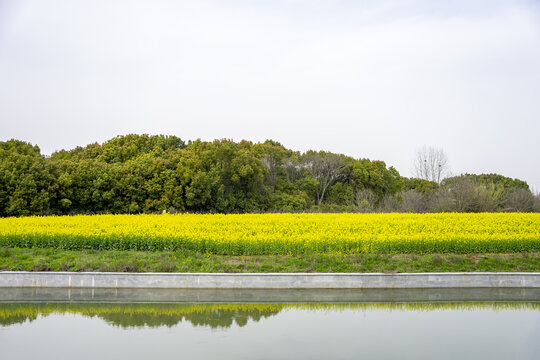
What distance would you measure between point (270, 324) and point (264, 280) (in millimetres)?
3378

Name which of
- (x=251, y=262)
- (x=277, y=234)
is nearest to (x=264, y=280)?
(x=251, y=262)

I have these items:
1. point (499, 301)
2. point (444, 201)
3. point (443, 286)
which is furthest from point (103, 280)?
point (444, 201)

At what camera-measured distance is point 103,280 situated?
44.6ft

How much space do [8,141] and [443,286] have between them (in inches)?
1543

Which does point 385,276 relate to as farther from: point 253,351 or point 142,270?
point 142,270

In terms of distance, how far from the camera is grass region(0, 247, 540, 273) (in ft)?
49.0

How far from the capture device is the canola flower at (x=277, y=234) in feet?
54.3

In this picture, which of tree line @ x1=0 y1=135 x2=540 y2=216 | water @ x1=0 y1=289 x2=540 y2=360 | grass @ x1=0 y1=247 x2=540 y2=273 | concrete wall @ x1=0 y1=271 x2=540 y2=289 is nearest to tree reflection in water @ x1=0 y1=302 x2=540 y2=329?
water @ x1=0 y1=289 x2=540 y2=360

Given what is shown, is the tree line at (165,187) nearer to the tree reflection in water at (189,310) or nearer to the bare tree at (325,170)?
the bare tree at (325,170)

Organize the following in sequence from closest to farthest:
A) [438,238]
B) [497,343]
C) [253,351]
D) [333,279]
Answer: [253,351]
[497,343]
[333,279]
[438,238]

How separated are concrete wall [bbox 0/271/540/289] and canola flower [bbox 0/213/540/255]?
283 cm

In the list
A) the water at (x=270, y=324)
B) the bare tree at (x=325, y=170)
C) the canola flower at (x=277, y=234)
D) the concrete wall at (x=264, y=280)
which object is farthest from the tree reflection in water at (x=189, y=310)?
the bare tree at (x=325, y=170)

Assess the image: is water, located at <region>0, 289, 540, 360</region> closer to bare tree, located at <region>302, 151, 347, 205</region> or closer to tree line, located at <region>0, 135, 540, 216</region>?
tree line, located at <region>0, 135, 540, 216</region>

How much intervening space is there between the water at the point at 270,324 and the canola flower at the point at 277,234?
339 centimetres
